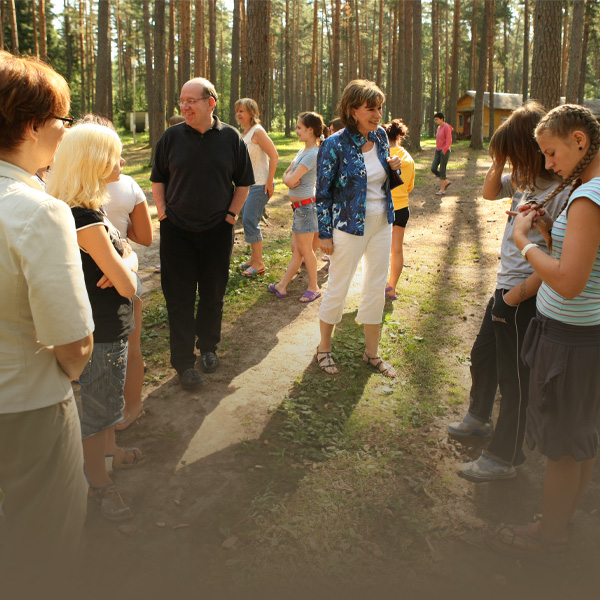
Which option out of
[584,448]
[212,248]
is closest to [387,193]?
[212,248]

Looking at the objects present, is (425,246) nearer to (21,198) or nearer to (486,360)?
(486,360)

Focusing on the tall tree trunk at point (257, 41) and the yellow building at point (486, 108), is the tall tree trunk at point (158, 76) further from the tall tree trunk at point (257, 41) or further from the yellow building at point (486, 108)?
the yellow building at point (486, 108)

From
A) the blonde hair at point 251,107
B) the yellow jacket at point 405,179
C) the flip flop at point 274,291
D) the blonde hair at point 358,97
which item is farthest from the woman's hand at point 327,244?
the blonde hair at point 251,107

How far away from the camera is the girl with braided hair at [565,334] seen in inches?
87.1

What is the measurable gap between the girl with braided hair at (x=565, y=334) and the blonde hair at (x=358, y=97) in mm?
1887

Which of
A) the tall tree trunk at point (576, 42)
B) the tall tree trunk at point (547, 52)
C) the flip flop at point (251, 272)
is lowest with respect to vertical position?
the flip flop at point (251, 272)

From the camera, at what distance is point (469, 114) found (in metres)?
45.2

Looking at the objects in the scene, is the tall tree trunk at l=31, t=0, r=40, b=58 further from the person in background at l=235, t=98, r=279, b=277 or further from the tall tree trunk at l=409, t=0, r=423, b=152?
the person in background at l=235, t=98, r=279, b=277

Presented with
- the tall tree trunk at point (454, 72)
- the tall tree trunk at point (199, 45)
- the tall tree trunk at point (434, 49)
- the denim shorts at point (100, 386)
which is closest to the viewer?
the denim shorts at point (100, 386)

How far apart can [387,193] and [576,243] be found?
2332 millimetres

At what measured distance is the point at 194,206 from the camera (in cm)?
423

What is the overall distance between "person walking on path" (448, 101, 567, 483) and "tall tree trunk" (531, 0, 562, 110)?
21.2ft

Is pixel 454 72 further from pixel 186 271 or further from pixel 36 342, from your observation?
pixel 36 342

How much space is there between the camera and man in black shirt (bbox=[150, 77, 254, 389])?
4.21 metres
